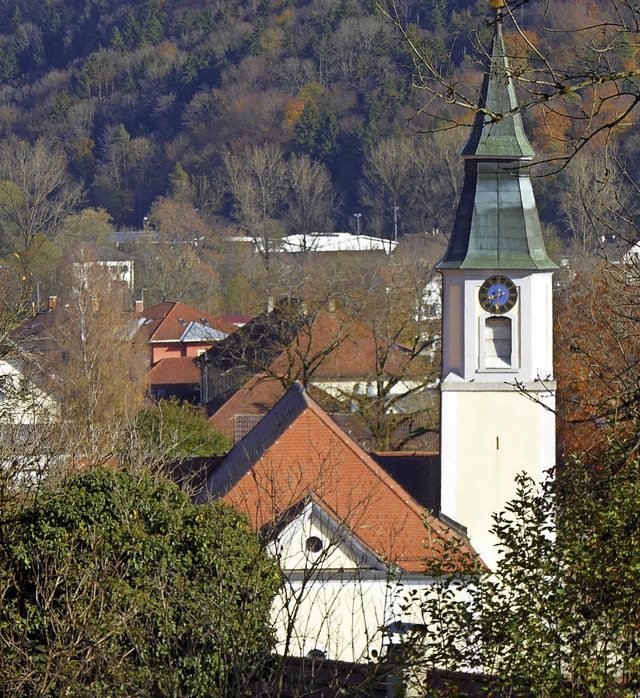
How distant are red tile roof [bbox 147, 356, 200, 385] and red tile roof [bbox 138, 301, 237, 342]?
3948 millimetres

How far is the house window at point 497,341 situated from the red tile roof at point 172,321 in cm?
4383

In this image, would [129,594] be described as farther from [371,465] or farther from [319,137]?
[319,137]

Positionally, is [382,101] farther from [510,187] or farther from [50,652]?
[50,652]

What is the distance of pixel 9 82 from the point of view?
6284 inches

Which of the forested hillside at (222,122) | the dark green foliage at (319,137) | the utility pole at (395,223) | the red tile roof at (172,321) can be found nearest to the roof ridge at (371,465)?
the red tile roof at (172,321)

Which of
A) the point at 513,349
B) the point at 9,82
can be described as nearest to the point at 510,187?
the point at 513,349

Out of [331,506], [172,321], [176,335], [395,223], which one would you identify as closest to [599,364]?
[331,506]

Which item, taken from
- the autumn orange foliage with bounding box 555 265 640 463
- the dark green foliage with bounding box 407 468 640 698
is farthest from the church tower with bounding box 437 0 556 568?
the dark green foliage with bounding box 407 468 640 698

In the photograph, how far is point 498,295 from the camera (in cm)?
2281

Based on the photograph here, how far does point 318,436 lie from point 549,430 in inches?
138

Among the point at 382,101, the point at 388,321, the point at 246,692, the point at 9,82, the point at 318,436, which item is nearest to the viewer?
the point at 246,692

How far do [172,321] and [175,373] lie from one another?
8797mm

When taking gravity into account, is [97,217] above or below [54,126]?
below

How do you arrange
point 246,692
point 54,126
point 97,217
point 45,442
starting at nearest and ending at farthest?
point 246,692 < point 45,442 < point 97,217 < point 54,126
